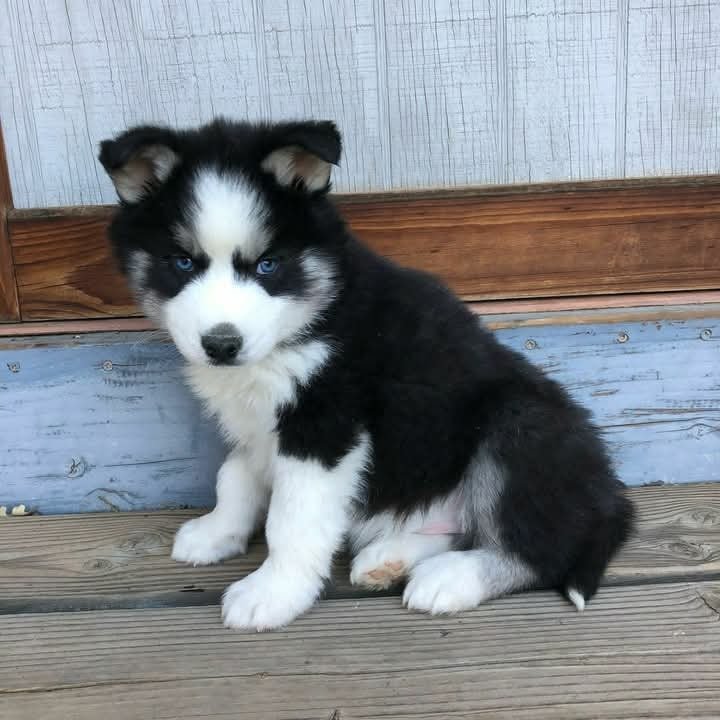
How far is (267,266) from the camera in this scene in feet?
6.96

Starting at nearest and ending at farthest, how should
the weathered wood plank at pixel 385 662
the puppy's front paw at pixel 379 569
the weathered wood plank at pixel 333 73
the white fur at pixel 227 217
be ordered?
the weathered wood plank at pixel 385 662 < the white fur at pixel 227 217 < the puppy's front paw at pixel 379 569 < the weathered wood plank at pixel 333 73


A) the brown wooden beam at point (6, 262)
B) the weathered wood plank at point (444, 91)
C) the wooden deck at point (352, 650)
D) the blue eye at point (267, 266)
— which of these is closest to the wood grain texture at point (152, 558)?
the wooden deck at point (352, 650)

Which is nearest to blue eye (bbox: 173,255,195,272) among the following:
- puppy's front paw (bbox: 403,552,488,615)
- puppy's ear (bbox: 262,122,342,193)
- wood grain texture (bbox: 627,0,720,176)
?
puppy's ear (bbox: 262,122,342,193)

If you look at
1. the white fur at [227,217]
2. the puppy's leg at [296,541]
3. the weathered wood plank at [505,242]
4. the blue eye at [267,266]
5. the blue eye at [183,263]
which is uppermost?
the white fur at [227,217]

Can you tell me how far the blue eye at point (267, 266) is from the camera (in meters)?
2.11

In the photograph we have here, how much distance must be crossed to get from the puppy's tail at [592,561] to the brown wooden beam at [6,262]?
2.20 metres

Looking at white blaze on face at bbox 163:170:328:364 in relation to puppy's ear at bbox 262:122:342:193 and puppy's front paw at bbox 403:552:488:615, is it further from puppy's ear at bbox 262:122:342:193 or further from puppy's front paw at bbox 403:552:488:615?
puppy's front paw at bbox 403:552:488:615

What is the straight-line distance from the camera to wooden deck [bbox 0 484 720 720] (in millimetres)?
1910

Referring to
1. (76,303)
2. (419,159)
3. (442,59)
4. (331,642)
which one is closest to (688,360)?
(419,159)

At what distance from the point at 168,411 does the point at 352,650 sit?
1245 mm

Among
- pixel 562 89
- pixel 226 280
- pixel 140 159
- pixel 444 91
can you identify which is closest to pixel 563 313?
pixel 562 89

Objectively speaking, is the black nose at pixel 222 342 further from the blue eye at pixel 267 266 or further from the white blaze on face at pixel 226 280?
the blue eye at pixel 267 266

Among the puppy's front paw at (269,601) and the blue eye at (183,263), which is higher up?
the blue eye at (183,263)

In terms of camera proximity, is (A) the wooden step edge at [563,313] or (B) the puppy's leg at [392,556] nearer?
(B) the puppy's leg at [392,556]
